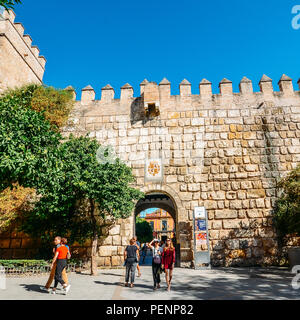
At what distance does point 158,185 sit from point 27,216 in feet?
19.4

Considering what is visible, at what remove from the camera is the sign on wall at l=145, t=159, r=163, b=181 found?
34.9ft

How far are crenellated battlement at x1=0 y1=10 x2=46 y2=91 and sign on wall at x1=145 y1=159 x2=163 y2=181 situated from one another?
7.97 m

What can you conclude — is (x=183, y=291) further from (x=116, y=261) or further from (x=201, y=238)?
(x=116, y=261)

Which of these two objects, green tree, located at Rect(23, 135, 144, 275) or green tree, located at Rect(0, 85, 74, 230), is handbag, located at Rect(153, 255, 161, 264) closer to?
green tree, located at Rect(23, 135, 144, 275)

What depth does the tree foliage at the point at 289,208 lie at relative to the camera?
26.6 ft

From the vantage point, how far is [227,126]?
11.1 metres

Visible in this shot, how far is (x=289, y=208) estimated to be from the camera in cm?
895

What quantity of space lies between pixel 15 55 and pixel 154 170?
9615 millimetres

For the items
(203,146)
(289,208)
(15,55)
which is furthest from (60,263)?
(15,55)

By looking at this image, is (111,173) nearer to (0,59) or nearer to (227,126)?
(227,126)

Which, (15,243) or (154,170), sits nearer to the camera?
(15,243)

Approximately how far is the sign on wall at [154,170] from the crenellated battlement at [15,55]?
7.97 meters

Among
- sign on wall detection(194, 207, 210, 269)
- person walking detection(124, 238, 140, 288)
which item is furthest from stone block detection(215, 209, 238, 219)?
person walking detection(124, 238, 140, 288)

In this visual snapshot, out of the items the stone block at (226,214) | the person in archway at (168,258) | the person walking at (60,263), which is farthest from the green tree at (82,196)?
the stone block at (226,214)
